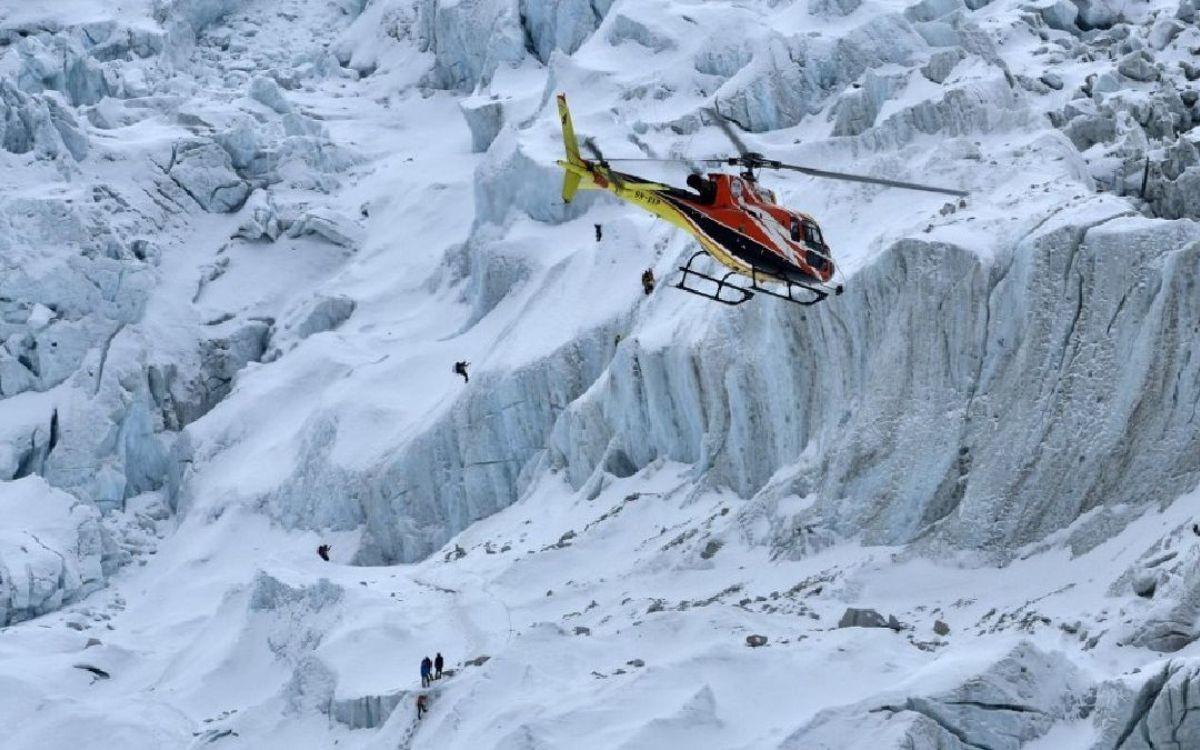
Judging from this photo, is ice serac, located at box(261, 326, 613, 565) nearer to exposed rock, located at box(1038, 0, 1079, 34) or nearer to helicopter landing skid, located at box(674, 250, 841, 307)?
helicopter landing skid, located at box(674, 250, 841, 307)

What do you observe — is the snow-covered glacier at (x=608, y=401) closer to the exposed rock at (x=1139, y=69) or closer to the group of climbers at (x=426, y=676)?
the exposed rock at (x=1139, y=69)

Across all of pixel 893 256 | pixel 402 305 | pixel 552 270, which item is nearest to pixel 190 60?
pixel 402 305

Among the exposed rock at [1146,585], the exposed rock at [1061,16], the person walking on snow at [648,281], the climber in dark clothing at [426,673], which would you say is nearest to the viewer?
the exposed rock at [1146,585]

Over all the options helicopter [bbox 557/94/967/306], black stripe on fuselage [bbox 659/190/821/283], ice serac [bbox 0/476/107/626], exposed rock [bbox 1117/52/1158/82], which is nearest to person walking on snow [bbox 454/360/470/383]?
Answer: ice serac [bbox 0/476/107/626]

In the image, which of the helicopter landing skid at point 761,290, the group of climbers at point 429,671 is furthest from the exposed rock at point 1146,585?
the group of climbers at point 429,671

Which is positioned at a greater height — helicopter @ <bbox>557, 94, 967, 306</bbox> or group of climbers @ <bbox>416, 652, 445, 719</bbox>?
helicopter @ <bbox>557, 94, 967, 306</bbox>

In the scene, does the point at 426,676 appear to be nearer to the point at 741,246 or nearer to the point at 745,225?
the point at 741,246

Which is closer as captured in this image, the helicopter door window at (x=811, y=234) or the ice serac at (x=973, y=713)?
the ice serac at (x=973, y=713)
